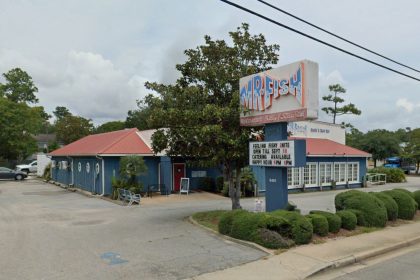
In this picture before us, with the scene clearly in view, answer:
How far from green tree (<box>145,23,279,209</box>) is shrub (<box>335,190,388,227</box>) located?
3.83m

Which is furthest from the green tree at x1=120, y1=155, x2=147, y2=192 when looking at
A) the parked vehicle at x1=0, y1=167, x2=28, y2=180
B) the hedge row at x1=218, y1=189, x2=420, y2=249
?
the parked vehicle at x1=0, y1=167, x2=28, y2=180

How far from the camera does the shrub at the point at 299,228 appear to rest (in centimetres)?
1041

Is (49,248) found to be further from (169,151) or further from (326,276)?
(326,276)

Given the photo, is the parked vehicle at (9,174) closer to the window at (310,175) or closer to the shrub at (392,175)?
the window at (310,175)

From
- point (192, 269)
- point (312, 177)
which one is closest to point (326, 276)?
point (192, 269)

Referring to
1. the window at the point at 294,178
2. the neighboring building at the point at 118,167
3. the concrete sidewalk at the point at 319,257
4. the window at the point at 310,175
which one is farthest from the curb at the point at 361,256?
the window at the point at 310,175

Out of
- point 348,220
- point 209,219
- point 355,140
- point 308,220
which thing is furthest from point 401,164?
point 308,220

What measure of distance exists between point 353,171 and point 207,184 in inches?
556

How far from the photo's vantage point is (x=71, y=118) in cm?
6400

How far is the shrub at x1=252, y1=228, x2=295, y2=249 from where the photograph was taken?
32.8 ft

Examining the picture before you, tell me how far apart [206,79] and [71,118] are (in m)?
54.6

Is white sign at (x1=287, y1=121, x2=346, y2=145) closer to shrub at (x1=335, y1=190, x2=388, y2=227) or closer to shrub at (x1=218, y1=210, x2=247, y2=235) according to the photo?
shrub at (x1=335, y1=190, x2=388, y2=227)

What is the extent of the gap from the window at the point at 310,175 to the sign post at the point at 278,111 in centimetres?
1679

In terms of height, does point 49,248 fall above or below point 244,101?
below
